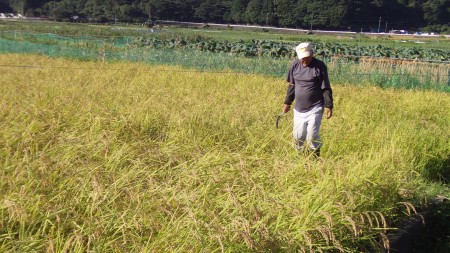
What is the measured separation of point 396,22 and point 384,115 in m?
75.1

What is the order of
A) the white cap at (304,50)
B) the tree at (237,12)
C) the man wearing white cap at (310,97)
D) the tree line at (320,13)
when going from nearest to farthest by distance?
the white cap at (304,50) < the man wearing white cap at (310,97) < the tree line at (320,13) < the tree at (237,12)

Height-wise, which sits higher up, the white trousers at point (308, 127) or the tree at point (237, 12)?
the tree at point (237, 12)

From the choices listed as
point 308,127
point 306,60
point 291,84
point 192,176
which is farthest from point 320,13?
point 192,176

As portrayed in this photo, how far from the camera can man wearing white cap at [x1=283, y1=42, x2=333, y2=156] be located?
606 centimetres

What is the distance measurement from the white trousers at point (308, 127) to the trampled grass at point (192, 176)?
0.71 feet

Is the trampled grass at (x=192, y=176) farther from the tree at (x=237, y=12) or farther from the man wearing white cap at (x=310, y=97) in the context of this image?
the tree at (x=237, y=12)

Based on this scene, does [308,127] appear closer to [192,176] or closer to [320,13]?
[192,176]

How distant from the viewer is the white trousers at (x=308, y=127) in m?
6.06

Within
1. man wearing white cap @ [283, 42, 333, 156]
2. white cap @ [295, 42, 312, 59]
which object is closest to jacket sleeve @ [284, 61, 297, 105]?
man wearing white cap @ [283, 42, 333, 156]

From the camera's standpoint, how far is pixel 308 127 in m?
6.11

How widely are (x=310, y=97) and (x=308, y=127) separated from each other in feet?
1.10

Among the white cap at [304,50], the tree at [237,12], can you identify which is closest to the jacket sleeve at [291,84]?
the white cap at [304,50]

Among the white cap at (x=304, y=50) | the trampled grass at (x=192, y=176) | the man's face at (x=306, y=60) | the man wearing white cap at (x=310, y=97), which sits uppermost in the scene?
the white cap at (x=304, y=50)

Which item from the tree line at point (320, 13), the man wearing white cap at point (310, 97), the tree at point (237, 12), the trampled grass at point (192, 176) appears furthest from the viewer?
the tree at point (237, 12)
